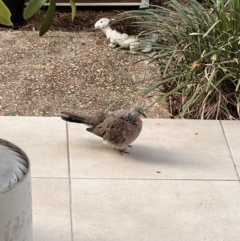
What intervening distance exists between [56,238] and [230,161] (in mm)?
1561

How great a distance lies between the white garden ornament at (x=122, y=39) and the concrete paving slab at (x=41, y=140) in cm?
167

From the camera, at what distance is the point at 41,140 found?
4.69 m

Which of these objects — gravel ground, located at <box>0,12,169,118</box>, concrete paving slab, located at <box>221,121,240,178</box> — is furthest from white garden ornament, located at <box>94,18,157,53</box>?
concrete paving slab, located at <box>221,121,240,178</box>

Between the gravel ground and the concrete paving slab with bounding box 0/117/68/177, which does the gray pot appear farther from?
the gravel ground

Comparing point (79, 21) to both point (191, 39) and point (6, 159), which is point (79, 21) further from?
point (6, 159)

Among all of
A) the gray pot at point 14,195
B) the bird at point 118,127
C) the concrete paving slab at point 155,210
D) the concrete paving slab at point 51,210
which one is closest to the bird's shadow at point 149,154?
the bird at point 118,127

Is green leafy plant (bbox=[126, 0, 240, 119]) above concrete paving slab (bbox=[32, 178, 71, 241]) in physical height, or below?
above

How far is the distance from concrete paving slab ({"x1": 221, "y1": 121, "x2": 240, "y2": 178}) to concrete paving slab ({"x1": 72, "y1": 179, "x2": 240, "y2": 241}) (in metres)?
0.37

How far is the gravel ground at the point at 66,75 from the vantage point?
5845 mm

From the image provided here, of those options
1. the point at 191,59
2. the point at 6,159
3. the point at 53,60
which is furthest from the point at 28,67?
the point at 6,159

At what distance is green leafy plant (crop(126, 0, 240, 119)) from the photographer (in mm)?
5398

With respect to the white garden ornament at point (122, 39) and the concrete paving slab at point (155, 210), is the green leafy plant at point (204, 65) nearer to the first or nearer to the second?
the white garden ornament at point (122, 39)

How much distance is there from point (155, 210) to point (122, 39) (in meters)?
3.26

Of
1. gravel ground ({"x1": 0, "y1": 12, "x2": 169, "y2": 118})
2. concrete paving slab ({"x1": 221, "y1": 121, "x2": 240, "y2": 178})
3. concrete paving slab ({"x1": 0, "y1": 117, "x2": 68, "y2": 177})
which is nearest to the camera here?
concrete paving slab ({"x1": 0, "y1": 117, "x2": 68, "y2": 177})
